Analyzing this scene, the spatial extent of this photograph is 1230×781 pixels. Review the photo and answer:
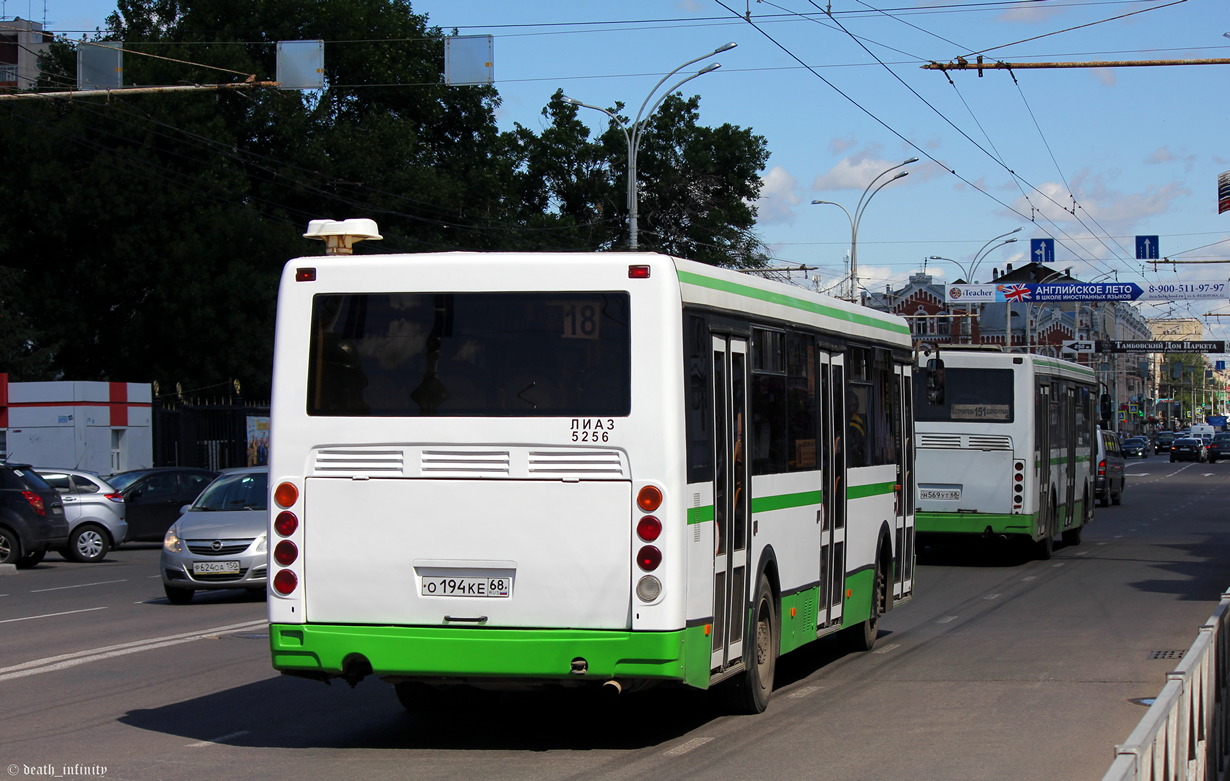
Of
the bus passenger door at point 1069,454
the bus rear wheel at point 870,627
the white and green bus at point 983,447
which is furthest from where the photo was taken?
the bus passenger door at point 1069,454

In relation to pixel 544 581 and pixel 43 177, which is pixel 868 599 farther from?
pixel 43 177

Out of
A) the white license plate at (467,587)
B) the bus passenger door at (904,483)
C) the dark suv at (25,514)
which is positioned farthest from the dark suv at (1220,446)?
the white license plate at (467,587)

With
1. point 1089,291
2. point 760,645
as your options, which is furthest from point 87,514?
point 1089,291

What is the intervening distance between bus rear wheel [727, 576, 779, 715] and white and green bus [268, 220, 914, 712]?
0.58 m

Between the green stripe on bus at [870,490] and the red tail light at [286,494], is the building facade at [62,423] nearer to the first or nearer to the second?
the green stripe on bus at [870,490]

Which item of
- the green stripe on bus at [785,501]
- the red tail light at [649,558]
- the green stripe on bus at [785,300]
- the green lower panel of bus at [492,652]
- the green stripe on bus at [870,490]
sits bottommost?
the green lower panel of bus at [492,652]

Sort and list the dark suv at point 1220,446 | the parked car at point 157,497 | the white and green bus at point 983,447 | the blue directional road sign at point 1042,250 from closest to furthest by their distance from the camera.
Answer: the white and green bus at point 983,447
the parked car at point 157,497
the blue directional road sign at point 1042,250
the dark suv at point 1220,446

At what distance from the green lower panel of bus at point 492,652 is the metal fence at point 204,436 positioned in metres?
33.8

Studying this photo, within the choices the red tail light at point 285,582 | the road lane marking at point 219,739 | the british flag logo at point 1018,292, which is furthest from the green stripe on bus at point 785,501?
the british flag logo at point 1018,292

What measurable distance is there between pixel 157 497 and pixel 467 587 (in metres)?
23.2

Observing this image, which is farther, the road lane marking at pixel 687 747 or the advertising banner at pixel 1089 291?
the advertising banner at pixel 1089 291

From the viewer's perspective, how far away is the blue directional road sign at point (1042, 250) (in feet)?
186

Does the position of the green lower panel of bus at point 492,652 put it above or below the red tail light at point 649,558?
below

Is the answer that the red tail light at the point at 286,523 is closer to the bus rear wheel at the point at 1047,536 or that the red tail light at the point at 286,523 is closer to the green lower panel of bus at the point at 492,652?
the green lower panel of bus at the point at 492,652
